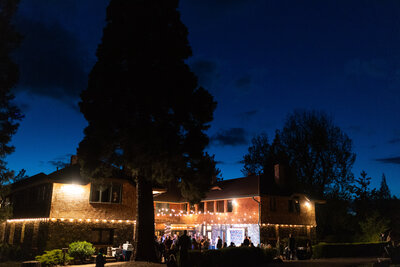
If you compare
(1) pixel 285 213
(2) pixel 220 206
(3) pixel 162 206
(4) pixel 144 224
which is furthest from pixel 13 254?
(1) pixel 285 213

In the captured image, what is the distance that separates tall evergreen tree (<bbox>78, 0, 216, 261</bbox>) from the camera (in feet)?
66.3

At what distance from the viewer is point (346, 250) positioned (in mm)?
29719

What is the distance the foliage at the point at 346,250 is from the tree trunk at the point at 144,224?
45.8 ft

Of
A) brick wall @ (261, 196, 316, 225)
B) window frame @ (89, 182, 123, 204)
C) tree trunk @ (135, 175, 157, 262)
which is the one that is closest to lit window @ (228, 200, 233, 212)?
brick wall @ (261, 196, 316, 225)

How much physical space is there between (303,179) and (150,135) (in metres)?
34.0

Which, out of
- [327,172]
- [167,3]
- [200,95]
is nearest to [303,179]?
[327,172]

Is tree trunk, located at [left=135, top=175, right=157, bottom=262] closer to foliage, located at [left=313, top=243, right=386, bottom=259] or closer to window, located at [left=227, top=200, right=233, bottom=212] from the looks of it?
foliage, located at [left=313, top=243, right=386, bottom=259]

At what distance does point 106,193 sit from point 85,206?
2053mm

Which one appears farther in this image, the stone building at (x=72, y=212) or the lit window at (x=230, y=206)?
the lit window at (x=230, y=206)

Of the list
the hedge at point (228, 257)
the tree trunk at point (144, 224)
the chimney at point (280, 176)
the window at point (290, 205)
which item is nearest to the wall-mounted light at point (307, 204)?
the window at point (290, 205)

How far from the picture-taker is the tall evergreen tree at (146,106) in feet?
66.3

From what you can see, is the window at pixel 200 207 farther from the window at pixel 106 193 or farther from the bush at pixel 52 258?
the bush at pixel 52 258

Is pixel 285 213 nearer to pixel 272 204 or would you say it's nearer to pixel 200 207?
pixel 272 204

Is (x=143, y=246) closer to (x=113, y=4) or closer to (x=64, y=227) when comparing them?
(x=64, y=227)
